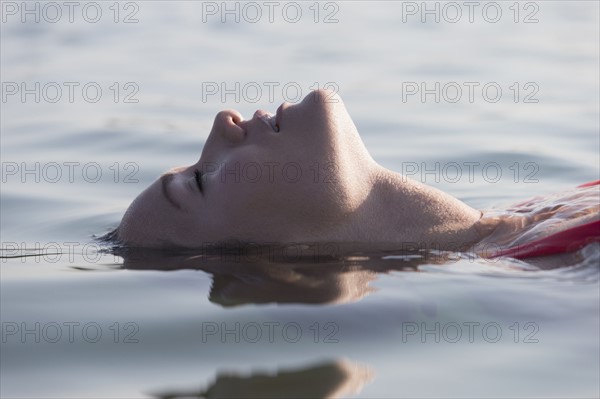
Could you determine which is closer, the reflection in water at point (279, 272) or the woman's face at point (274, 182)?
the reflection in water at point (279, 272)

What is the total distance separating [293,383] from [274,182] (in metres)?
1.36

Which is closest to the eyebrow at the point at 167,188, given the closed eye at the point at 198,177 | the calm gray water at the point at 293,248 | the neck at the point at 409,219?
the closed eye at the point at 198,177

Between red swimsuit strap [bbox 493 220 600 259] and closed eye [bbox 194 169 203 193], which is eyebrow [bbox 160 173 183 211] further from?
red swimsuit strap [bbox 493 220 600 259]

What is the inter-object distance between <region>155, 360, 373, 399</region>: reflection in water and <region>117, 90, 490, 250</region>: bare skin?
1.24 meters

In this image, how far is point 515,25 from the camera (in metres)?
12.0

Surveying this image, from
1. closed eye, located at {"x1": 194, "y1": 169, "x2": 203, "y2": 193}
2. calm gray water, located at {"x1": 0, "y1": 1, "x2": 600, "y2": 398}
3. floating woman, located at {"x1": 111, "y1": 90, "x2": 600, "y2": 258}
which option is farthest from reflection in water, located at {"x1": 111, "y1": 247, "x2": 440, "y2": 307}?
closed eye, located at {"x1": 194, "y1": 169, "x2": 203, "y2": 193}

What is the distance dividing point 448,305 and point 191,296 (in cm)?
90

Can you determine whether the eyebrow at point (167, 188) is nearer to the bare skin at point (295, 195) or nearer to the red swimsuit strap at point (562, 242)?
the bare skin at point (295, 195)

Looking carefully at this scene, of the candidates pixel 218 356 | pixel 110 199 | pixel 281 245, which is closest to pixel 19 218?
pixel 110 199

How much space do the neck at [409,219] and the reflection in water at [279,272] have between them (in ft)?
0.56

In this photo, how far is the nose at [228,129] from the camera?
4.19m

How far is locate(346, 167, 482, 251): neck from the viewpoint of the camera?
4199 millimetres

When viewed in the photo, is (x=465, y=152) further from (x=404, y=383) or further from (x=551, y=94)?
(x=404, y=383)

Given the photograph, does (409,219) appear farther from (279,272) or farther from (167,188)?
(167,188)
